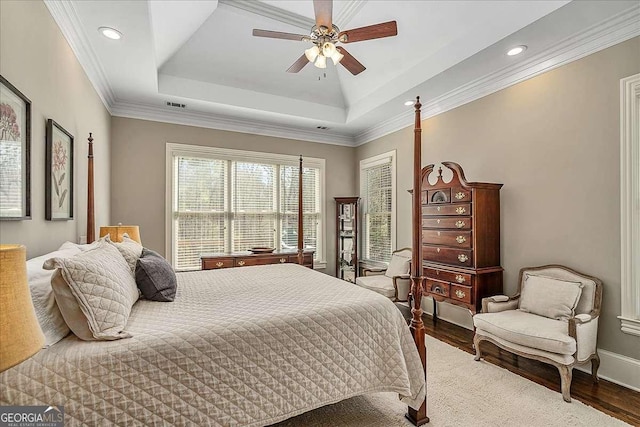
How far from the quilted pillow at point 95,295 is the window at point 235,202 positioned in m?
3.17

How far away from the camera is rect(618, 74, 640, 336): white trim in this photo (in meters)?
2.47

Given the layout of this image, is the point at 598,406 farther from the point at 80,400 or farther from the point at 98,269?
the point at 98,269

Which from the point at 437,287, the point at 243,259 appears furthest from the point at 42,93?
the point at 437,287

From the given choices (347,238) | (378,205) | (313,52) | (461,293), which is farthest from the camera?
(347,238)

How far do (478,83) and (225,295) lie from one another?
355 cm

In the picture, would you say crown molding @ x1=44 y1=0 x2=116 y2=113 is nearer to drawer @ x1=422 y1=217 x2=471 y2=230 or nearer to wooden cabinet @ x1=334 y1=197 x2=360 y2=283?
wooden cabinet @ x1=334 y1=197 x2=360 y2=283

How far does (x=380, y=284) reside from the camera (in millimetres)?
4230

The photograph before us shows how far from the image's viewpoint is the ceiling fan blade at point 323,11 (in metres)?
2.29

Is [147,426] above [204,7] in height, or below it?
below

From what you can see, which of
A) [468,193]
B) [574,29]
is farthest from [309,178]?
[574,29]

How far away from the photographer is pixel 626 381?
2506 mm

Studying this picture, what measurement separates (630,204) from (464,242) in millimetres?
1318

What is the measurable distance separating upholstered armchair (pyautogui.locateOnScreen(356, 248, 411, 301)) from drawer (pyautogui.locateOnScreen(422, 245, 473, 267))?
48 cm

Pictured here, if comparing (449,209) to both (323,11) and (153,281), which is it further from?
(153,281)
